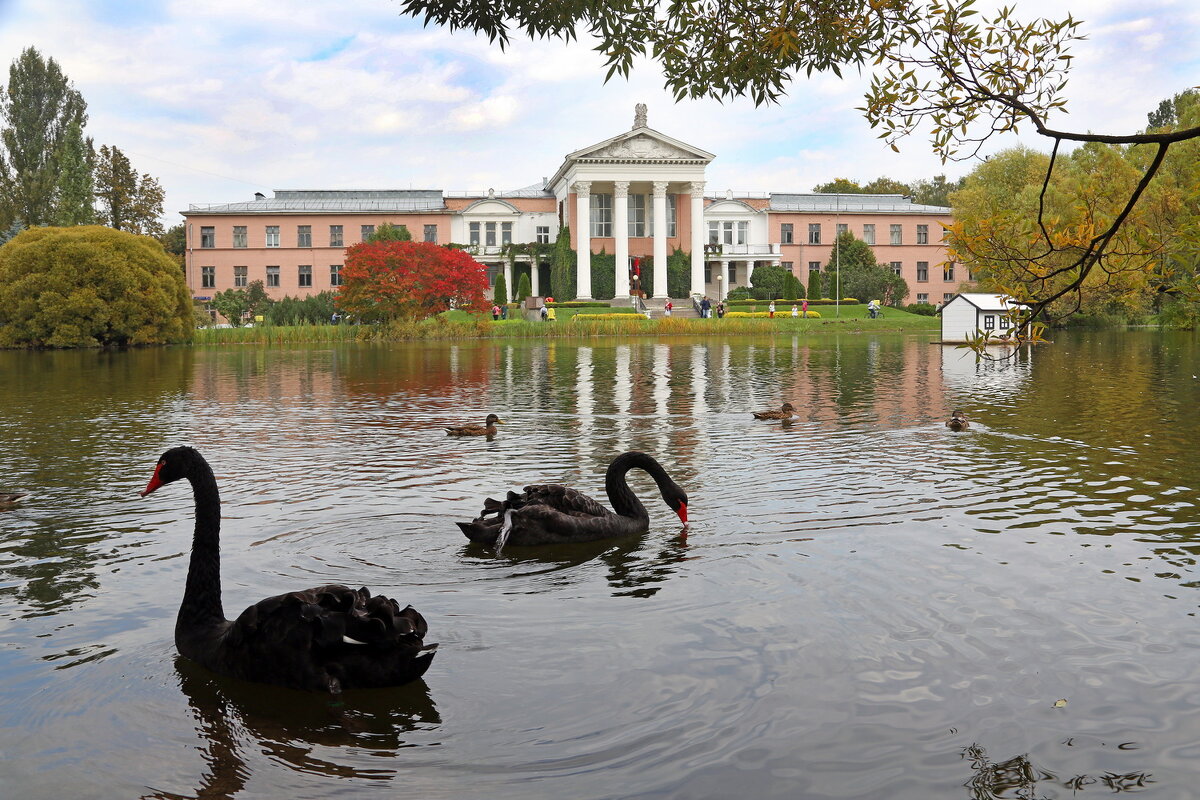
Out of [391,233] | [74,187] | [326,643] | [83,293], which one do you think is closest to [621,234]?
[391,233]

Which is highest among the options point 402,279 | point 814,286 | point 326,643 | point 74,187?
point 74,187

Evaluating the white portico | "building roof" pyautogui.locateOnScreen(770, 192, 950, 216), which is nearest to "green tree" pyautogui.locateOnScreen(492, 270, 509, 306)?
the white portico

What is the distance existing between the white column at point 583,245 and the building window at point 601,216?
383 cm

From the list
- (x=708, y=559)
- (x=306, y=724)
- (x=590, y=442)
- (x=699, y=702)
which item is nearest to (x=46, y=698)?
(x=306, y=724)

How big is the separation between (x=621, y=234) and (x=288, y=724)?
254 feet

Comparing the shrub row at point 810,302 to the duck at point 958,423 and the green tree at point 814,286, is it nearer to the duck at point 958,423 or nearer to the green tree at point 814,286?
the green tree at point 814,286

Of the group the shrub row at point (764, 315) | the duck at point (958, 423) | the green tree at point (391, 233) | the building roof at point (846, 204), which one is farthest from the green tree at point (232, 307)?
the duck at point (958, 423)

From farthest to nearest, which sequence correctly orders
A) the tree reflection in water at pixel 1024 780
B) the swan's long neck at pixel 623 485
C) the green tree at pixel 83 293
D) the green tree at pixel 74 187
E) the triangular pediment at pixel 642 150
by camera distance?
the triangular pediment at pixel 642 150 → the green tree at pixel 74 187 → the green tree at pixel 83 293 → the swan's long neck at pixel 623 485 → the tree reflection in water at pixel 1024 780

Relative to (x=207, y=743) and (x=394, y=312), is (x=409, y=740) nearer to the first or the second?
(x=207, y=743)

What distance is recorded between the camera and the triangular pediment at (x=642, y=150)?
7975 cm

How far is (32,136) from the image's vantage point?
237ft

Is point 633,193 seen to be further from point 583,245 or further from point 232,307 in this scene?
point 232,307

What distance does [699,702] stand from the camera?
5344 mm

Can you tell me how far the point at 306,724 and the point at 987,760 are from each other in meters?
3.34
